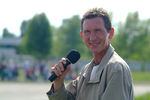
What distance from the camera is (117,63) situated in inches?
105

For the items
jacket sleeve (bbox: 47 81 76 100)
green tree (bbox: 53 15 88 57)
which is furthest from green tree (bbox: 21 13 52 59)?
jacket sleeve (bbox: 47 81 76 100)

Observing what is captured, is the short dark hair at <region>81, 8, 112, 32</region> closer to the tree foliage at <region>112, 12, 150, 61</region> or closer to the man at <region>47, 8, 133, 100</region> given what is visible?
the man at <region>47, 8, 133, 100</region>

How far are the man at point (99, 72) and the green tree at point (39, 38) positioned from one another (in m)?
64.3

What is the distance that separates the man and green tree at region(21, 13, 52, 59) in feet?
211

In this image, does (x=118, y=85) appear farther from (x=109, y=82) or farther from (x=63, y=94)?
(x=63, y=94)

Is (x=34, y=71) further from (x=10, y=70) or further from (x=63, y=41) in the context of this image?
(x=63, y=41)

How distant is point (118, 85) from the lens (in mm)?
2582

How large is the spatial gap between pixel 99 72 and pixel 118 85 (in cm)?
33

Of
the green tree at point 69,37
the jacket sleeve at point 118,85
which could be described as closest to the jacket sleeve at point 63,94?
the jacket sleeve at point 118,85

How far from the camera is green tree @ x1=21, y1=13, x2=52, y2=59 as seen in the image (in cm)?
6762

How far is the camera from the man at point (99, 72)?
2604 mm

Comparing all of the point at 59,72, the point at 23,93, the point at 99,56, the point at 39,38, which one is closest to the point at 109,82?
the point at 99,56

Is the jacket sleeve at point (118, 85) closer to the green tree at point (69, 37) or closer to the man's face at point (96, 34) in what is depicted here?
the man's face at point (96, 34)

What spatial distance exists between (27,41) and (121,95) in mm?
67552
